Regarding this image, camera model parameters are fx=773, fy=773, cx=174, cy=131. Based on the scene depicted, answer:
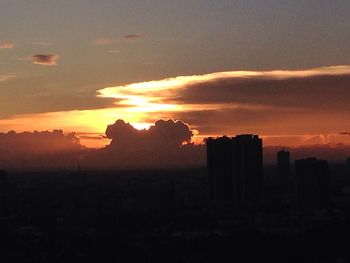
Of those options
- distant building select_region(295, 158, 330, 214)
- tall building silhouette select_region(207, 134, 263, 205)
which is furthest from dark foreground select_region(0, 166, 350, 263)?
tall building silhouette select_region(207, 134, 263, 205)

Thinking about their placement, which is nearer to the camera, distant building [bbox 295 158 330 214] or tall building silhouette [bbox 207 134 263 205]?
distant building [bbox 295 158 330 214]

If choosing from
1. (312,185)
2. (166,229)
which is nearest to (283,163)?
(312,185)

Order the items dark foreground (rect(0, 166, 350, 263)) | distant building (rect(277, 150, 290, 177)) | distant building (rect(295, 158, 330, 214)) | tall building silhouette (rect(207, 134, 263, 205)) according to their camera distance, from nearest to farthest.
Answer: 1. dark foreground (rect(0, 166, 350, 263))
2. distant building (rect(295, 158, 330, 214))
3. tall building silhouette (rect(207, 134, 263, 205))
4. distant building (rect(277, 150, 290, 177))

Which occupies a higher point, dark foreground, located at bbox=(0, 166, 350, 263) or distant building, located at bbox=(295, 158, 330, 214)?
distant building, located at bbox=(295, 158, 330, 214)

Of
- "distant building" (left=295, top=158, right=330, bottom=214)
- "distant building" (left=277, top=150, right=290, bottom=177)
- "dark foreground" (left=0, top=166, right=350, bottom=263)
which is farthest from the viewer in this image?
"distant building" (left=277, top=150, right=290, bottom=177)

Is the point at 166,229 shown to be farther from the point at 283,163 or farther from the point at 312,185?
the point at 283,163

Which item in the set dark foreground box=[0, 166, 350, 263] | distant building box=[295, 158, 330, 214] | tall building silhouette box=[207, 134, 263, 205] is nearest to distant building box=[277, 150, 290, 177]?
dark foreground box=[0, 166, 350, 263]

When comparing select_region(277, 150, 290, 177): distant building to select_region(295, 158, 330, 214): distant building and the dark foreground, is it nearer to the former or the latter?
the dark foreground

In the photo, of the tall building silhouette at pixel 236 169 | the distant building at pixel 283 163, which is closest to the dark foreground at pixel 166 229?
the tall building silhouette at pixel 236 169
